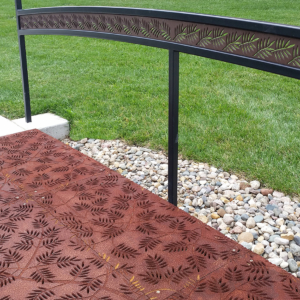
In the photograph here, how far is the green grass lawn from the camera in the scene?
3311 mm

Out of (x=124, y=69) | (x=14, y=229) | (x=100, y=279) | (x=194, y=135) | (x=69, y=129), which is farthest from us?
(x=124, y=69)

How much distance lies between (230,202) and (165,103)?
2.02 meters

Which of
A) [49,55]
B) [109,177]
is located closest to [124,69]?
[49,55]

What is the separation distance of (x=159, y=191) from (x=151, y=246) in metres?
1.33

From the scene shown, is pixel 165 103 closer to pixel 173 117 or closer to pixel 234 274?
pixel 173 117

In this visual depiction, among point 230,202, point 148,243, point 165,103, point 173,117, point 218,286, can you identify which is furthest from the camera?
point 165,103

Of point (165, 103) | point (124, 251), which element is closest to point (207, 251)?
point (124, 251)

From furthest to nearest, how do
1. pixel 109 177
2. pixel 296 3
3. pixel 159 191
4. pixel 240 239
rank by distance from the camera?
1. pixel 296 3
2. pixel 159 191
3. pixel 240 239
4. pixel 109 177

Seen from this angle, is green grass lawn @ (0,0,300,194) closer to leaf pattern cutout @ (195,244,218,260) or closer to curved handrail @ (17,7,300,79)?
leaf pattern cutout @ (195,244,218,260)

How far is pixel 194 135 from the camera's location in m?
3.64

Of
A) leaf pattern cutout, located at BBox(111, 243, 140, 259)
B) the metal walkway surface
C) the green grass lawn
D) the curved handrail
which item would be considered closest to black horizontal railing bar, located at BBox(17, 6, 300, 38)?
the curved handrail

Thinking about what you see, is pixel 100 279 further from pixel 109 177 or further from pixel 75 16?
pixel 75 16

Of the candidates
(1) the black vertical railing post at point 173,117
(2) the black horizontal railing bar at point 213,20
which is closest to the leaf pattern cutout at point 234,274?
(1) the black vertical railing post at point 173,117

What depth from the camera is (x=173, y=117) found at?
1918 millimetres
